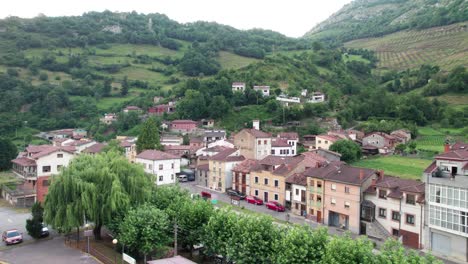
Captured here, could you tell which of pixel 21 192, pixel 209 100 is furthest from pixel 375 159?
pixel 21 192

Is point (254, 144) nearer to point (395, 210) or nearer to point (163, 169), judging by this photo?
point (163, 169)

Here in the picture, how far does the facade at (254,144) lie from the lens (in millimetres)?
68438

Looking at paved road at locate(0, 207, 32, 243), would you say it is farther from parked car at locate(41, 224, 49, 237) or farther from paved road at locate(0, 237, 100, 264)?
paved road at locate(0, 237, 100, 264)

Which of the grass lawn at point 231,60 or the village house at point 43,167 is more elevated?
the grass lawn at point 231,60

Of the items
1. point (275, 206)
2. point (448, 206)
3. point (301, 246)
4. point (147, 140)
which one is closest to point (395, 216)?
point (448, 206)

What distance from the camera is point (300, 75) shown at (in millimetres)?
133500

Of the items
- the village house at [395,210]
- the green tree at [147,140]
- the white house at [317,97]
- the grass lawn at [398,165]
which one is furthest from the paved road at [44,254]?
the white house at [317,97]

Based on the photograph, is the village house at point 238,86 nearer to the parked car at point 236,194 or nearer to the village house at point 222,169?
the village house at point 222,169

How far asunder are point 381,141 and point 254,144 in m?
28.6

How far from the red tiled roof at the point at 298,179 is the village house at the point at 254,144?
737 inches

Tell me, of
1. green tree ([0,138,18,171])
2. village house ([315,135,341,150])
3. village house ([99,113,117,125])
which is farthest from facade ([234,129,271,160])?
village house ([99,113,117,125])

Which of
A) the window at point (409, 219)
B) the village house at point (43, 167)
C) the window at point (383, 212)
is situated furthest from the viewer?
the village house at point (43, 167)

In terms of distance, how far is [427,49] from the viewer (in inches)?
6467

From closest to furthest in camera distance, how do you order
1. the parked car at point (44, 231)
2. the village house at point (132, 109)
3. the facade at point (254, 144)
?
the parked car at point (44, 231)
the facade at point (254, 144)
the village house at point (132, 109)
